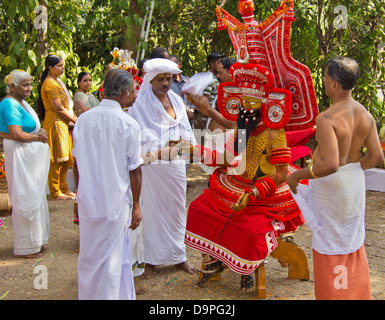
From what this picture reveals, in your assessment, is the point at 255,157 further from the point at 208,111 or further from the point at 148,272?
the point at 148,272

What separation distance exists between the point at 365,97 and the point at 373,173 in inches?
51.9

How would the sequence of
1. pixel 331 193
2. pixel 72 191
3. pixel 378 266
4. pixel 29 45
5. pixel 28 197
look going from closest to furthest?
pixel 331 193
pixel 378 266
pixel 28 197
pixel 29 45
pixel 72 191

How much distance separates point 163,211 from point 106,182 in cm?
140

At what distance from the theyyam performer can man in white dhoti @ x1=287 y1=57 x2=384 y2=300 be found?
58cm

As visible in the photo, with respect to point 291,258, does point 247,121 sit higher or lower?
higher

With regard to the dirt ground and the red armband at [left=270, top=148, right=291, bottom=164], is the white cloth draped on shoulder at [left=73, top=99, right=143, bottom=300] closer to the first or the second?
the dirt ground

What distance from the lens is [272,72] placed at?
3895mm

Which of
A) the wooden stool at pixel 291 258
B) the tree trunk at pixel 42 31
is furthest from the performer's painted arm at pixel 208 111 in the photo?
the tree trunk at pixel 42 31

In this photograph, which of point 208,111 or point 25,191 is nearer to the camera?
point 208,111

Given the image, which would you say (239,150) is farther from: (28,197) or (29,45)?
(29,45)

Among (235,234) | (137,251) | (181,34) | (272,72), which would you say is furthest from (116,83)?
Answer: (181,34)

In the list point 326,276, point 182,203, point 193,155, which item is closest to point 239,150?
point 193,155

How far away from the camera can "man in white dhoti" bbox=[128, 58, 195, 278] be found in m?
4.34

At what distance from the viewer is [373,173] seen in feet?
24.3
